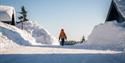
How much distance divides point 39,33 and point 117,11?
155 ft

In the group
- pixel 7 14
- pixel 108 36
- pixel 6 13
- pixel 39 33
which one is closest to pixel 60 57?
pixel 108 36

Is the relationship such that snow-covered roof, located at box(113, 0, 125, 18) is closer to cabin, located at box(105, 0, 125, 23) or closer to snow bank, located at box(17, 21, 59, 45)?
cabin, located at box(105, 0, 125, 23)

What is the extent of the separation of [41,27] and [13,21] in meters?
22.0

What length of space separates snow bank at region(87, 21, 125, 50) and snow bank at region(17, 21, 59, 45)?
4988cm

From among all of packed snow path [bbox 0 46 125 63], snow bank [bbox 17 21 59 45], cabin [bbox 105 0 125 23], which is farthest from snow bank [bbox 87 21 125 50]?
snow bank [bbox 17 21 59 45]

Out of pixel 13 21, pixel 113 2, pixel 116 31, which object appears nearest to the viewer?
pixel 116 31

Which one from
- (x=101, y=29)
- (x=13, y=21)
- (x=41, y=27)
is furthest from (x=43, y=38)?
(x=101, y=29)

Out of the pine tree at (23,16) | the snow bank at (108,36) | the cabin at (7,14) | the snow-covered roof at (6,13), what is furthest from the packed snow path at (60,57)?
the pine tree at (23,16)

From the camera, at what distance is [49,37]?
86250mm

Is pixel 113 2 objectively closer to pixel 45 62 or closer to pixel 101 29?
pixel 101 29

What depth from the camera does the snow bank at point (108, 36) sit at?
28062 millimetres

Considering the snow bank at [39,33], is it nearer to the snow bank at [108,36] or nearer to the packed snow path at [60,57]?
the snow bank at [108,36]

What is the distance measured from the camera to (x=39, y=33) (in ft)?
287

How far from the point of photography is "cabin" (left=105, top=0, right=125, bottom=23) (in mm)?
40344
